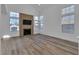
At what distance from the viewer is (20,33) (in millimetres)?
2205

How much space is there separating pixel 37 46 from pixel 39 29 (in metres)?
0.38

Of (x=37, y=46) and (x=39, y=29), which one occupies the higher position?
(x=39, y=29)

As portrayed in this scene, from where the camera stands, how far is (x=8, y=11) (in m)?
2.14

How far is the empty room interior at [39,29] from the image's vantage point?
2070 mm

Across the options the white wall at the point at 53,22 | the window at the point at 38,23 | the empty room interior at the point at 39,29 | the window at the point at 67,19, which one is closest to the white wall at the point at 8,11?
the empty room interior at the point at 39,29

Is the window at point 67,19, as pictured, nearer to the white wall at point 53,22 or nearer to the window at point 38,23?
the white wall at point 53,22

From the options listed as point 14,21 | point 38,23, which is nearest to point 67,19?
point 38,23

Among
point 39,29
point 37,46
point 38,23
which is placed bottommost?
point 37,46

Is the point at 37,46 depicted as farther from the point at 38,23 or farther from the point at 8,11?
the point at 8,11

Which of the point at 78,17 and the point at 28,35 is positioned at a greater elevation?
the point at 78,17

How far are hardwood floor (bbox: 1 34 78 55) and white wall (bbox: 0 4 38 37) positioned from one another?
17 cm
